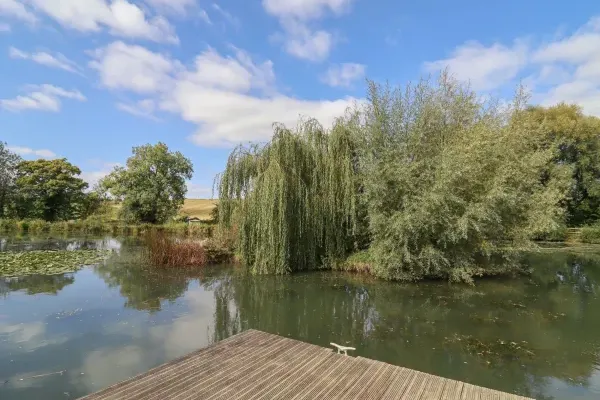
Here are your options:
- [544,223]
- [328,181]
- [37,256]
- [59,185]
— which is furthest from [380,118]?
[59,185]

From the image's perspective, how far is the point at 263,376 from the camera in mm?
4332

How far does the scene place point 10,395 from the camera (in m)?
4.48

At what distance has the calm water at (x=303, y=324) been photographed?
17.5 ft

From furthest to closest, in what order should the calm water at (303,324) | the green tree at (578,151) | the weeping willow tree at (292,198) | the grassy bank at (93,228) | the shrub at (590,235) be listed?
the green tree at (578,151), the grassy bank at (93,228), the shrub at (590,235), the weeping willow tree at (292,198), the calm water at (303,324)

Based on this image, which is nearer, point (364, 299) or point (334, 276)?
point (364, 299)

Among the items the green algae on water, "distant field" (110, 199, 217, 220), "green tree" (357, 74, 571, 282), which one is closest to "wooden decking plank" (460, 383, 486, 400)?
"green tree" (357, 74, 571, 282)

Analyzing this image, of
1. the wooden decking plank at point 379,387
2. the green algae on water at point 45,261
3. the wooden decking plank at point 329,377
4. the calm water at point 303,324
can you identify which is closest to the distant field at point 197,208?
the green algae on water at point 45,261

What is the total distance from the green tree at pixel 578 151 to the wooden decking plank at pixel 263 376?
28700 millimetres

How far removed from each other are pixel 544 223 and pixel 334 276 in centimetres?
791

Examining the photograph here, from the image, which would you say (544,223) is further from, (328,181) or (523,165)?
(328,181)

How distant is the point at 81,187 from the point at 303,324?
32887 millimetres

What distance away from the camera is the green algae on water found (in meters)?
12.4

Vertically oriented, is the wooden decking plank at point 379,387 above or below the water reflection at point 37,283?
below

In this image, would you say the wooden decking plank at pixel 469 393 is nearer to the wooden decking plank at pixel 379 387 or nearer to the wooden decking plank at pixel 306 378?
the wooden decking plank at pixel 379 387
